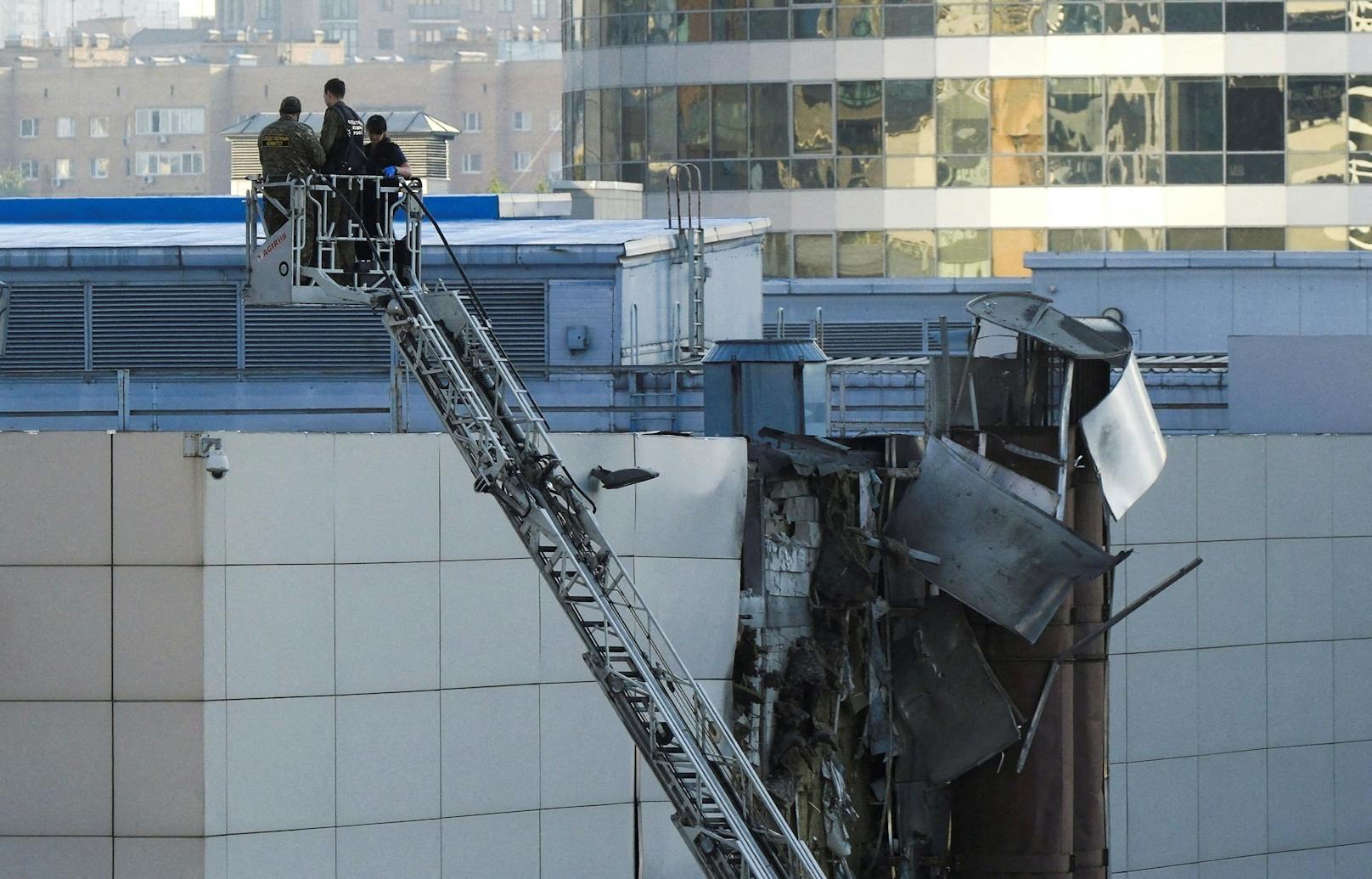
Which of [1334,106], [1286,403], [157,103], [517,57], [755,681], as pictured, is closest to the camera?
[755,681]

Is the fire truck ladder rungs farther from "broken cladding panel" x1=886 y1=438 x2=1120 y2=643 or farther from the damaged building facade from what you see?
"broken cladding panel" x1=886 y1=438 x2=1120 y2=643

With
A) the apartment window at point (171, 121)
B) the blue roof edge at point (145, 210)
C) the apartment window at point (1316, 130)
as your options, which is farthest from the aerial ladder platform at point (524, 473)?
the apartment window at point (171, 121)

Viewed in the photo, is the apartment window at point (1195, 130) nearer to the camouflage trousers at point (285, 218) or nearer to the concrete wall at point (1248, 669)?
the concrete wall at point (1248, 669)

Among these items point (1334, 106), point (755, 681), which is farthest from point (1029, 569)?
point (1334, 106)

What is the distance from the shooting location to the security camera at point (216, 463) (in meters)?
14.5

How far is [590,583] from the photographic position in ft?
45.3

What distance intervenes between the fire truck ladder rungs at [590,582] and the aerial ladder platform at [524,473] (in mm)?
11

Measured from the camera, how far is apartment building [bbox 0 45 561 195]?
542 feet

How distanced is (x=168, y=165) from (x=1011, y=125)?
418 ft

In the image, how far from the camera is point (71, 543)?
1464 centimetres

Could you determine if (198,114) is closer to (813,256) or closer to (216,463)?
(813,256)

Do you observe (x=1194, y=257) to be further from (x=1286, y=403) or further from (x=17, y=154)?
(x=17, y=154)

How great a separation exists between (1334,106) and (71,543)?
38103 mm

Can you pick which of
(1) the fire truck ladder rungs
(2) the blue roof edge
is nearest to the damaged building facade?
(1) the fire truck ladder rungs
